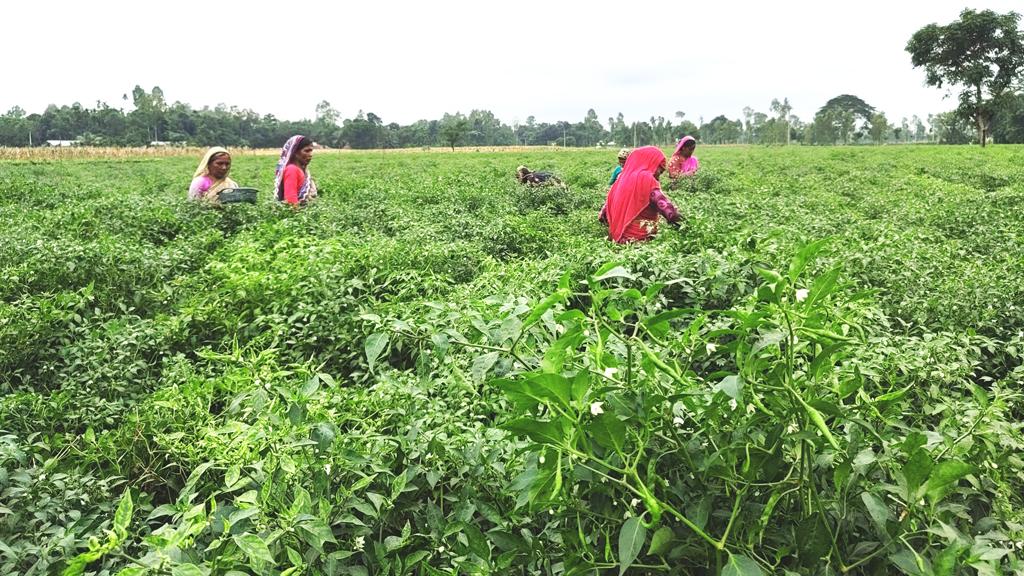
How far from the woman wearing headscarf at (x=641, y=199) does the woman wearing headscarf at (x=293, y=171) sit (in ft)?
12.2

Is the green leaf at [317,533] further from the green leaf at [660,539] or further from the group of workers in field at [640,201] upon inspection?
the group of workers in field at [640,201]

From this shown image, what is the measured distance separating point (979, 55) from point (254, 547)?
2082 inches

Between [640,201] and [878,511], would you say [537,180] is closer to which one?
[640,201]

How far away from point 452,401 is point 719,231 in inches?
141

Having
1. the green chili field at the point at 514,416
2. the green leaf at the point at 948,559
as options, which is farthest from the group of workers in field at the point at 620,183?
the green leaf at the point at 948,559

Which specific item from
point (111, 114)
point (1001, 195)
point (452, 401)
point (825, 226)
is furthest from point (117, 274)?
point (111, 114)

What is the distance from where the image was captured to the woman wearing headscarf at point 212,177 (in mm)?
7012

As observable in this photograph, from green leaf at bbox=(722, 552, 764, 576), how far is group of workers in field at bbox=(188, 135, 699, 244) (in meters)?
4.34

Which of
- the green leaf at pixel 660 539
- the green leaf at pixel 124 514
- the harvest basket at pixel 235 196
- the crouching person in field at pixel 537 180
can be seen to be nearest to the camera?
the green leaf at pixel 660 539

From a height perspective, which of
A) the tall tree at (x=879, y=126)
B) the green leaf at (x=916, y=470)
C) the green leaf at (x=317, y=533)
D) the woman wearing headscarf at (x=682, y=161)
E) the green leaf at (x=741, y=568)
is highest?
the tall tree at (x=879, y=126)

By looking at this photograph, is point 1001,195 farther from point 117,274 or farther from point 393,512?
point 117,274

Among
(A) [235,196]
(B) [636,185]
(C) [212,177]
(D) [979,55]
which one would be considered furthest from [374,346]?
(D) [979,55]

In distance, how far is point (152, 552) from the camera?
4.53ft

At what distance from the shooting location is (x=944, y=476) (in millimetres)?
1161
